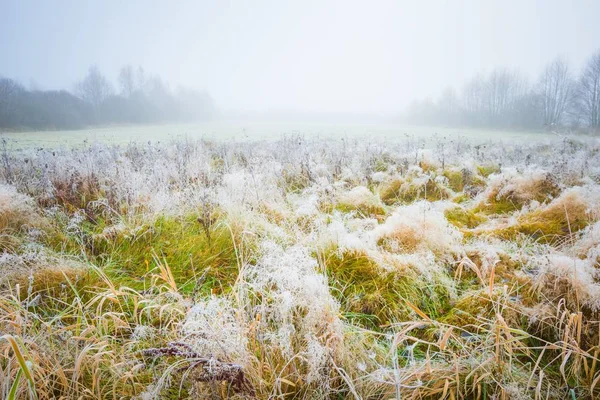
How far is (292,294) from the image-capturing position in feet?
5.86

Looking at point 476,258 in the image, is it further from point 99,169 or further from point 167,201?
point 99,169

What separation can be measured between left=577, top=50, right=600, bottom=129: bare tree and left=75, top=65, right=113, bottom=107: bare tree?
55.2 metres

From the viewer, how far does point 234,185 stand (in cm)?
395

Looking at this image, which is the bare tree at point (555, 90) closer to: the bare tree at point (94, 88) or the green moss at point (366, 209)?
the green moss at point (366, 209)

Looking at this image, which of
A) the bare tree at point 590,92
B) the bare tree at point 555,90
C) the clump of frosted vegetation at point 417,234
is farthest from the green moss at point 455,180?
the bare tree at point 555,90

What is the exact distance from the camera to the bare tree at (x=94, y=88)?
129 feet

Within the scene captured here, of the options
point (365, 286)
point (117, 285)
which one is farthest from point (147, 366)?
point (365, 286)

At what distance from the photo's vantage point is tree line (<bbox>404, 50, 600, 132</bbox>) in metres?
28.0

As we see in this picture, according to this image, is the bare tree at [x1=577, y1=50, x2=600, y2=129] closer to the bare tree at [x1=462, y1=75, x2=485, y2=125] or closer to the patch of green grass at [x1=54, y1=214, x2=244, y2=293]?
the bare tree at [x1=462, y1=75, x2=485, y2=125]

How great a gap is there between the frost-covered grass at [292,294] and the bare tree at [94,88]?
43.5m

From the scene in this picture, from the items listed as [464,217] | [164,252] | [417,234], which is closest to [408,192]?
[464,217]

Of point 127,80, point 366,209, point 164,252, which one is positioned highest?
point 127,80

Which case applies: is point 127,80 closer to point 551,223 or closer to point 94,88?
point 94,88

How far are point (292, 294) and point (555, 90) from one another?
45.1 meters
